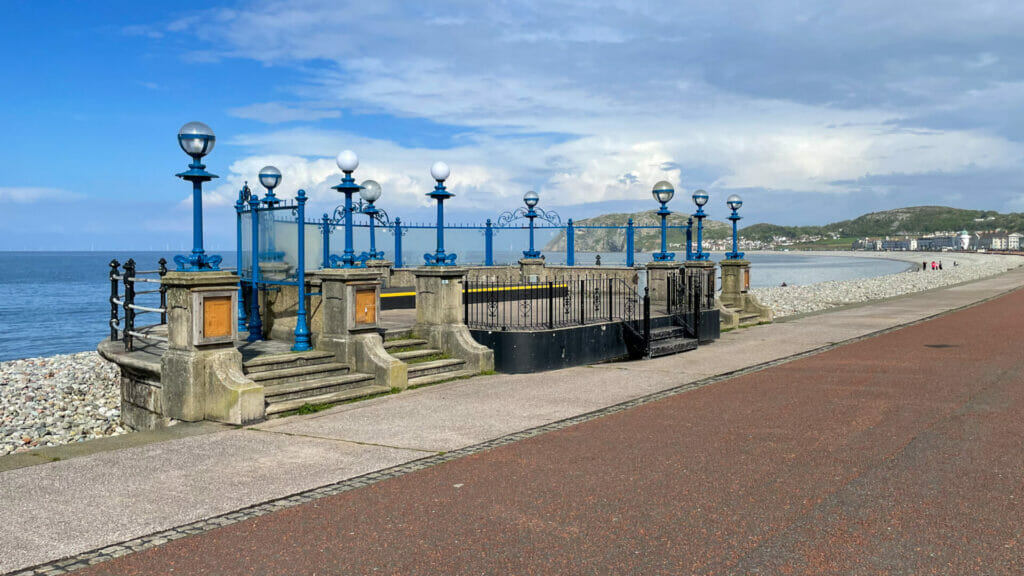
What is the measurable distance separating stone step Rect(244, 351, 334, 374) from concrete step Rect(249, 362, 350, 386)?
0.31 ft

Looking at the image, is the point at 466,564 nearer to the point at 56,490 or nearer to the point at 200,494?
the point at 200,494

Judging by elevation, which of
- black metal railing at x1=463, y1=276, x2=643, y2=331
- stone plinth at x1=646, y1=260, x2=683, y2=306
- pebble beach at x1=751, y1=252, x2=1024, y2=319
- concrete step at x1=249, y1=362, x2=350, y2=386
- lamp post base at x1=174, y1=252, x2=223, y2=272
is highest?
lamp post base at x1=174, y1=252, x2=223, y2=272

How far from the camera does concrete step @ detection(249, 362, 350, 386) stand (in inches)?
399

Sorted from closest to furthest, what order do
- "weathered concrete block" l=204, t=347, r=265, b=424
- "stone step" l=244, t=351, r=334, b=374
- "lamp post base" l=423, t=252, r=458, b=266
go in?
"weathered concrete block" l=204, t=347, r=265, b=424 → "stone step" l=244, t=351, r=334, b=374 → "lamp post base" l=423, t=252, r=458, b=266

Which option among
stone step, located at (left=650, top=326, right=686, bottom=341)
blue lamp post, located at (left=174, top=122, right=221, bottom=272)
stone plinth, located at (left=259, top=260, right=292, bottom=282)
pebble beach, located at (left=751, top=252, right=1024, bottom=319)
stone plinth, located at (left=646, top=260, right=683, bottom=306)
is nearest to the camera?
blue lamp post, located at (left=174, top=122, right=221, bottom=272)

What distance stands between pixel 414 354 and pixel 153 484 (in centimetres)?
586

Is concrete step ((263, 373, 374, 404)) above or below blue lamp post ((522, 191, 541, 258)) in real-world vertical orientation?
below

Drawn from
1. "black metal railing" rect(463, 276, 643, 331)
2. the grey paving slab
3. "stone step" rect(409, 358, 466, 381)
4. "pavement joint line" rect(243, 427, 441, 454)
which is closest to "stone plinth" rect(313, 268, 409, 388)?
"stone step" rect(409, 358, 466, 381)

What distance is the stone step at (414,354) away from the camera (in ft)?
39.6

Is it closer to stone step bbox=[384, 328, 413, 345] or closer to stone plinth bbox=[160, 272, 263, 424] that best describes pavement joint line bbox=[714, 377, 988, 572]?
stone plinth bbox=[160, 272, 263, 424]

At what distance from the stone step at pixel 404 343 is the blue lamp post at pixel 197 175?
11.2 feet

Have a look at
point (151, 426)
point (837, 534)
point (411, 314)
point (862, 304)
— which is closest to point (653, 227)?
point (411, 314)

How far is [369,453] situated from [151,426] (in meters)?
4.04

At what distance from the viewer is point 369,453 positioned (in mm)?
7609
